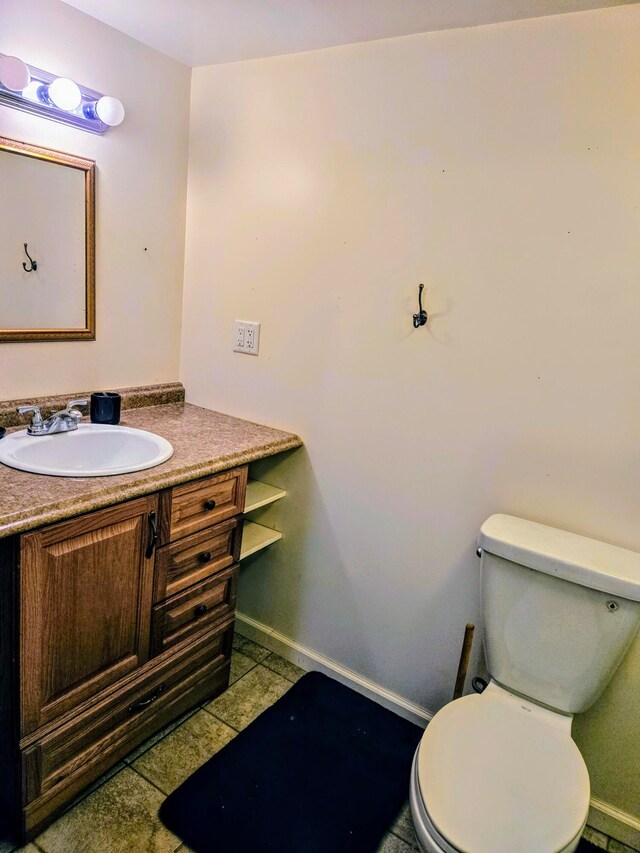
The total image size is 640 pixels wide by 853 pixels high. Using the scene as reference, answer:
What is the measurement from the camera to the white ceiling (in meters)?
1.27

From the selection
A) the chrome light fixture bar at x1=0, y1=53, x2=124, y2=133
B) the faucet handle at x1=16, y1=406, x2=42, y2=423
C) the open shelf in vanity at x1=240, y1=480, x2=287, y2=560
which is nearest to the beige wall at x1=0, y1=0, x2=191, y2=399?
the chrome light fixture bar at x1=0, y1=53, x2=124, y2=133

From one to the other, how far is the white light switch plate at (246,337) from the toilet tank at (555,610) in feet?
3.28

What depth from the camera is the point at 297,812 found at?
1416 mm

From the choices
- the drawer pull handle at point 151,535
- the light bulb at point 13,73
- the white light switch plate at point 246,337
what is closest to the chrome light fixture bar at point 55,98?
the light bulb at point 13,73

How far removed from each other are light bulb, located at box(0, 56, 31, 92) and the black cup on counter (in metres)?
0.82

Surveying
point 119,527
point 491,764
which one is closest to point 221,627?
point 119,527

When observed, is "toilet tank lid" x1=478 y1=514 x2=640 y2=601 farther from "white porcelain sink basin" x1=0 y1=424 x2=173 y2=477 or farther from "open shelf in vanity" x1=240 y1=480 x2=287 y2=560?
"white porcelain sink basin" x1=0 y1=424 x2=173 y2=477

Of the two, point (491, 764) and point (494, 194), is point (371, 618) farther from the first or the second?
point (494, 194)

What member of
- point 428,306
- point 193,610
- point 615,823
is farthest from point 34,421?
point 615,823

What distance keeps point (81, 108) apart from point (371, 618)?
1.82 metres

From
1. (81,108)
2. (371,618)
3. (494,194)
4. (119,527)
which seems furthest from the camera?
(371,618)

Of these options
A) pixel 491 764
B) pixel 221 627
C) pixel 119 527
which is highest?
pixel 119 527

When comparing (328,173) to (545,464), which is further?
(328,173)

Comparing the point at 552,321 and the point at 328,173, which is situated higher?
the point at 328,173
